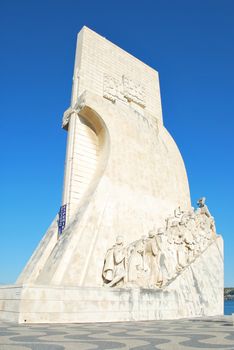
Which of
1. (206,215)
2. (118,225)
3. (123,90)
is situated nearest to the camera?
(118,225)

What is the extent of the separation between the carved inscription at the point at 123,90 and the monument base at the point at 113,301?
5822 millimetres

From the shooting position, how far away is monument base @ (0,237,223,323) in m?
5.37

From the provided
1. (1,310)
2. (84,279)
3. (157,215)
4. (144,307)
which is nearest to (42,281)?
(84,279)

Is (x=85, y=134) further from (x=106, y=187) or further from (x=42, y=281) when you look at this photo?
(x=42, y=281)

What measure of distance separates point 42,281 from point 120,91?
692 cm

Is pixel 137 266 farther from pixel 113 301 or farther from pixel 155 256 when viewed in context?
pixel 113 301

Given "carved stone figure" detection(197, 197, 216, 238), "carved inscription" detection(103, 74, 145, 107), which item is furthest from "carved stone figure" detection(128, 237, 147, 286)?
"carved inscription" detection(103, 74, 145, 107)

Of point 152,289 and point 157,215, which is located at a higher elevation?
point 157,215

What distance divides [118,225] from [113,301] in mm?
2528

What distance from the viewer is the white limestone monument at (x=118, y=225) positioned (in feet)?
20.3

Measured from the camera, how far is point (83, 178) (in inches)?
363

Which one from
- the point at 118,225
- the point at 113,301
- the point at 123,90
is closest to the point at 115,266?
the point at 113,301

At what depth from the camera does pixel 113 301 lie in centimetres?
628

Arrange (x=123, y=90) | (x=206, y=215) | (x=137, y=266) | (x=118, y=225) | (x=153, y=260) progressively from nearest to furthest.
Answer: (x=137, y=266)
(x=153, y=260)
(x=118, y=225)
(x=206, y=215)
(x=123, y=90)
